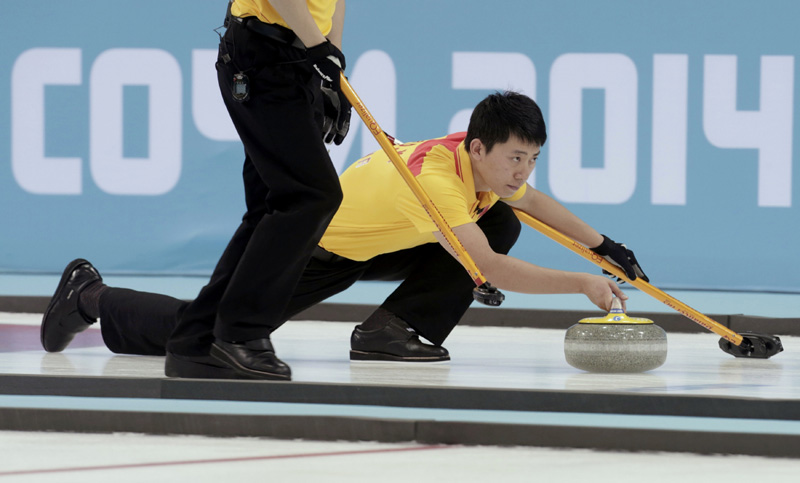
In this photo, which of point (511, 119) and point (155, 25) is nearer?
point (511, 119)

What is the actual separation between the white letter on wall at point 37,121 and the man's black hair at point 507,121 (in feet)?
10.6

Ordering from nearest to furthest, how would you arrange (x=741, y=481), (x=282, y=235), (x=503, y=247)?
(x=741, y=481) < (x=282, y=235) < (x=503, y=247)

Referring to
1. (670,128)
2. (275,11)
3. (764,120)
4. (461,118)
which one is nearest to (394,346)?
(275,11)

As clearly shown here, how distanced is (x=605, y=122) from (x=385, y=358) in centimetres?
251

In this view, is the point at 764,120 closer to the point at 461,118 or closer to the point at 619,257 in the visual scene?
the point at 461,118

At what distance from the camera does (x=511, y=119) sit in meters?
2.77

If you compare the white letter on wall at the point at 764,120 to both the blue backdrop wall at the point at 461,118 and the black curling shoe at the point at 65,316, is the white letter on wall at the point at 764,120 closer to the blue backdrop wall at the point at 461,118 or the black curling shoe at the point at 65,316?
the blue backdrop wall at the point at 461,118

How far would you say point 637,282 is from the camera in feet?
10.1

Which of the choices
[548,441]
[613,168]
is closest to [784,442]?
[548,441]

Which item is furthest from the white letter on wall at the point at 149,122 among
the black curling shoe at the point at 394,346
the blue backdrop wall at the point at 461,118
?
the black curling shoe at the point at 394,346

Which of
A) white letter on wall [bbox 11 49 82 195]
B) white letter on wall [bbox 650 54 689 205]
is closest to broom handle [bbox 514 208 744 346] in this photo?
white letter on wall [bbox 650 54 689 205]

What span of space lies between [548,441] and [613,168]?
339 cm

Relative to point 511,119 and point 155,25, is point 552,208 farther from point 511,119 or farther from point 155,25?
point 155,25

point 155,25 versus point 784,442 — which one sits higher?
point 155,25
